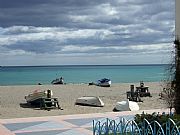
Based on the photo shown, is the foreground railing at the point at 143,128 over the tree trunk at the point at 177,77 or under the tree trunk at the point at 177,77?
under

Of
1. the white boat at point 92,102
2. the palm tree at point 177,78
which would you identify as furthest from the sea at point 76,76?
the white boat at point 92,102

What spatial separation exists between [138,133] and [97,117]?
749 cm

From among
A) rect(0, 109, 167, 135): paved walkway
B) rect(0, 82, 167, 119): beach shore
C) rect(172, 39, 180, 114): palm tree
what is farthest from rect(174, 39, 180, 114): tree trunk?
rect(0, 82, 167, 119): beach shore

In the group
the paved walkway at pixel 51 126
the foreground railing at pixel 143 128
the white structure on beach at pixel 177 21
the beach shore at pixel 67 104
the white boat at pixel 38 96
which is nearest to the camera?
the foreground railing at pixel 143 128

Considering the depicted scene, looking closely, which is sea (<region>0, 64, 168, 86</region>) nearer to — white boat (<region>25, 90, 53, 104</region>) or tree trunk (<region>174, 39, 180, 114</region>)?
tree trunk (<region>174, 39, 180, 114</region>)

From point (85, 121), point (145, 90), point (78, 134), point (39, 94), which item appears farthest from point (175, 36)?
point (145, 90)

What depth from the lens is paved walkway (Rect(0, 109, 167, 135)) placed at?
39.3ft

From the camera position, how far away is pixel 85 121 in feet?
45.8

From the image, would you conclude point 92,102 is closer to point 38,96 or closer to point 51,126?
point 38,96

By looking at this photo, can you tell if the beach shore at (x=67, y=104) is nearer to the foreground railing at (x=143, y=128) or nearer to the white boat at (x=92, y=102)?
the white boat at (x=92, y=102)

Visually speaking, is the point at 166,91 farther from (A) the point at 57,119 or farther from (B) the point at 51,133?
(A) the point at 57,119

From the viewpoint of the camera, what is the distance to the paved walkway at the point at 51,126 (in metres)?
12.0

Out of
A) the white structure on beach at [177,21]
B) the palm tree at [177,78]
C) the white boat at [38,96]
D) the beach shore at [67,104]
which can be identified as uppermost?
the white structure on beach at [177,21]

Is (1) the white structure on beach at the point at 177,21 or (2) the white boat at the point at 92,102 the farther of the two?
(2) the white boat at the point at 92,102
